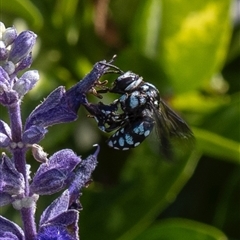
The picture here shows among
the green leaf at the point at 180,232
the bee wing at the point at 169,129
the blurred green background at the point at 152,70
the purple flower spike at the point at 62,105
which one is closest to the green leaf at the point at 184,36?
the blurred green background at the point at 152,70

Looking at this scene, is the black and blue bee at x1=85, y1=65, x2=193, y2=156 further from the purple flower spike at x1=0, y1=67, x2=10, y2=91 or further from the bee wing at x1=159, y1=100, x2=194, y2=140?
the purple flower spike at x1=0, y1=67, x2=10, y2=91

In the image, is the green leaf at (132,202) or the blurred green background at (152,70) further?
the blurred green background at (152,70)

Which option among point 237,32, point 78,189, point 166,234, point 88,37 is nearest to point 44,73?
point 88,37

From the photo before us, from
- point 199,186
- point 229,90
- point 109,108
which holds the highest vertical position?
point 109,108

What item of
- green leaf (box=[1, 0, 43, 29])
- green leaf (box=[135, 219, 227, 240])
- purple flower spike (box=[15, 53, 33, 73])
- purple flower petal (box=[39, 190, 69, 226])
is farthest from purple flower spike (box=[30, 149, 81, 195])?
green leaf (box=[1, 0, 43, 29])

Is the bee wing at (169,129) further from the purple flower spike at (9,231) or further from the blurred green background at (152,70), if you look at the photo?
the blurred green background at (152,70)

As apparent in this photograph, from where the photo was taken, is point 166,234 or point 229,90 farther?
point 229,90

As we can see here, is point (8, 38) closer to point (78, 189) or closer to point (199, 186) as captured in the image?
point (78, 189)

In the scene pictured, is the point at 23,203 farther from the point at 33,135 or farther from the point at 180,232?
the point at 180,232
